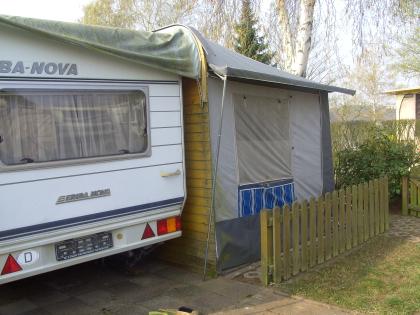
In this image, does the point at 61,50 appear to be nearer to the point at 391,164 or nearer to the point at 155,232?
the point at 155,232

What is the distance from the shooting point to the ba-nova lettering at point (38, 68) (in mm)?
3684

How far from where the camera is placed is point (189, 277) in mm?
5258

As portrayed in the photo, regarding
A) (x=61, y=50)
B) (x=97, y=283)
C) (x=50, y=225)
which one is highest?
(x=61, y=50)

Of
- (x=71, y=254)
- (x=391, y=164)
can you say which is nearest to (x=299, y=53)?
(x=391, y=164)

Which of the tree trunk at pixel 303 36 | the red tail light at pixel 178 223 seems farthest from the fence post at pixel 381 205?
the tree trunk at pixel 303 36

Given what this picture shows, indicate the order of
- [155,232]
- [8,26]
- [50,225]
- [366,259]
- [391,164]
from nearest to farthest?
[8,26] < [50,225] < [155,232] < [366,259] < [391,164]

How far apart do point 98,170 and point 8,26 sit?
4.66 feet

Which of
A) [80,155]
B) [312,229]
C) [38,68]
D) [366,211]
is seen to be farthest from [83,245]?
[366,211]

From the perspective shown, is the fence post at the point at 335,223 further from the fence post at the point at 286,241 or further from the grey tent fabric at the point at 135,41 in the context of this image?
the grey tent fabric at the point at 135,41

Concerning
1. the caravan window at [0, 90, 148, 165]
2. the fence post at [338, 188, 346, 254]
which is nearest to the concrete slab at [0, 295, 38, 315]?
the caravan window at [0, 90, 148, 165]

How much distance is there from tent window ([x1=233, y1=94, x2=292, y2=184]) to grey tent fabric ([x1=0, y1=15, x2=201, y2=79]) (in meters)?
0.87

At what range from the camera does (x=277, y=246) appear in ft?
16.1

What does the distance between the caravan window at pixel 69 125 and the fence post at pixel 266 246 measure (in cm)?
141

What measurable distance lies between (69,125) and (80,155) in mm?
283
